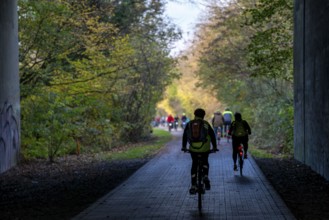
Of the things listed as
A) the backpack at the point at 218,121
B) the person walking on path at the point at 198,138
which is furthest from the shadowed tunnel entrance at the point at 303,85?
the backpack at the point at 218,121

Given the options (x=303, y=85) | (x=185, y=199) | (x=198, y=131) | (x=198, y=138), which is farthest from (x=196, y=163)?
(x=303, y=85)

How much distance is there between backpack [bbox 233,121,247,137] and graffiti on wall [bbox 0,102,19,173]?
6.88 metres

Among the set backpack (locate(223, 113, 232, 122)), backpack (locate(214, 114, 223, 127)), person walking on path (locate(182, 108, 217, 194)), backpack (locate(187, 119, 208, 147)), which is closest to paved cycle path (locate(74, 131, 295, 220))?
person walking on path (locate(182, 108, 217, 194))

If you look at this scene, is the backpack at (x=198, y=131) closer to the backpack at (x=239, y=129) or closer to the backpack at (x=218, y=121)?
the backpack at (x=239, y=129)

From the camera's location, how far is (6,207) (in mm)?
10656

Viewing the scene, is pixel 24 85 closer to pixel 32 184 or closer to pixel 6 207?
pixel 32 184

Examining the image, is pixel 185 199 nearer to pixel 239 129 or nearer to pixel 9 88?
pixel 239 129

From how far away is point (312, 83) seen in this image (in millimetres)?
15961

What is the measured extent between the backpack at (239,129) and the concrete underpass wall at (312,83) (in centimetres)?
198

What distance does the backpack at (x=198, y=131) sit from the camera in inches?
385

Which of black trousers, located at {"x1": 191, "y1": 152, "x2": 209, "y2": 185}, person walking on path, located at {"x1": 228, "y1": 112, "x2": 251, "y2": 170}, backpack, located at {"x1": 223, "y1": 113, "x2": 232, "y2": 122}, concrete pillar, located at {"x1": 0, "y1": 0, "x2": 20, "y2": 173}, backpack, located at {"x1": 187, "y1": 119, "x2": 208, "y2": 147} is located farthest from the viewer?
backpack, located at {"x1": 223, "y1": 113, "x2": 232, "y2": 122}

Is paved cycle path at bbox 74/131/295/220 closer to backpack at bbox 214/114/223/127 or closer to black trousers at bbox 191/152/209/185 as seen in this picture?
black trousers at bbox 191/152/209/185

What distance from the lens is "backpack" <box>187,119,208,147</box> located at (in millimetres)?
9773

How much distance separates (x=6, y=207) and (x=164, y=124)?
75716mm
